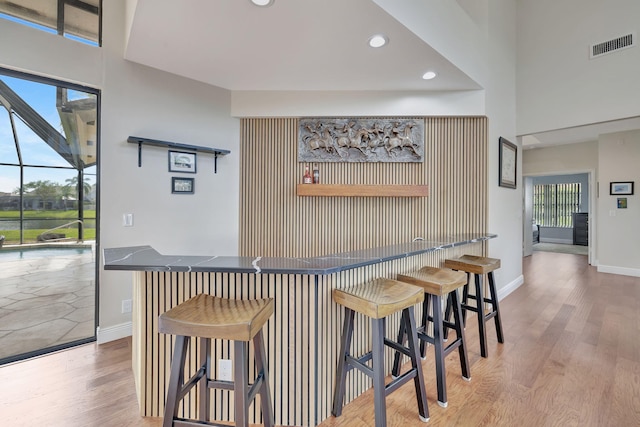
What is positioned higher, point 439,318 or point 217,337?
point 217,337

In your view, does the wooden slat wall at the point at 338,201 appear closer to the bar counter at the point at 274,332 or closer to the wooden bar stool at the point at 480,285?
the wooden bar stool at the point at 480,285

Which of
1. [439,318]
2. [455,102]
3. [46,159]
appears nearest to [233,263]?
[439,318]

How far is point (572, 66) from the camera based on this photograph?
13.3 feet

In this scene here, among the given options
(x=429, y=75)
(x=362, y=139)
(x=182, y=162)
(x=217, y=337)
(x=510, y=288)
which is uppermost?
(x=429, y=75)

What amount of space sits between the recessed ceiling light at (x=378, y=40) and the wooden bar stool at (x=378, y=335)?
1899 mm

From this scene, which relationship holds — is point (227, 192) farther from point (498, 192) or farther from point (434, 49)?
point (498, 192)

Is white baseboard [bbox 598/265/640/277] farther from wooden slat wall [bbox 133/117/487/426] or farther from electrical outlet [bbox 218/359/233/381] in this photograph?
electrical outlet [bbox 218/359/233/381]

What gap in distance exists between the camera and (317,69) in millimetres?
2838

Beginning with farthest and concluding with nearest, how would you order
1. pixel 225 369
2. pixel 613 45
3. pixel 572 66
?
pixel 572 66 → pixel 613 45 → pixel 225 369

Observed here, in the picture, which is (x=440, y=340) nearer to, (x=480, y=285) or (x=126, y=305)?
(x=480, y=285)

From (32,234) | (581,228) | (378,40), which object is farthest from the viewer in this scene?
(581,228)

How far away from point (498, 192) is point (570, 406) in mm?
2541

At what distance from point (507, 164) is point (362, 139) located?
7.06 ft

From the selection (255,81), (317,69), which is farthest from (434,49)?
(255,81)
